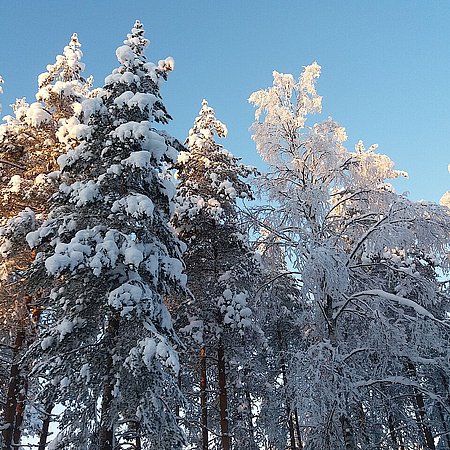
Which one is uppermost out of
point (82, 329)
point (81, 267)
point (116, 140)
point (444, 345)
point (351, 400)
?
point (116, 140)

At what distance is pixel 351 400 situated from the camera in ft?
28.8

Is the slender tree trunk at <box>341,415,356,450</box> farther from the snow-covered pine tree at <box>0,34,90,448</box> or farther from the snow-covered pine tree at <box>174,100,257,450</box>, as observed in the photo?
the snow-covered pine tree at <box>0,34,90,448</box>

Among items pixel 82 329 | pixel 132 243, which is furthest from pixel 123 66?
pixel 82 329

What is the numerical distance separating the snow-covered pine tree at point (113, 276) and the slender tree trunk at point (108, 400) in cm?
2

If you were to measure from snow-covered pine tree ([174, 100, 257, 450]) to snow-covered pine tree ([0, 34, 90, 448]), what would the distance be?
Answer: 12.4ft

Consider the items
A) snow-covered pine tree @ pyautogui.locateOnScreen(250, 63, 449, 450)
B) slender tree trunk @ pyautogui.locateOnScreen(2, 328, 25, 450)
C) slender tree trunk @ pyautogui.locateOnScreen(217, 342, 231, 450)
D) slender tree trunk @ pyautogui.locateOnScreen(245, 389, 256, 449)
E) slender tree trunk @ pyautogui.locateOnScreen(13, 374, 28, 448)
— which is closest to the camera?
snow-covered pine tree @ pyautogui.locateOnScreen(250, 63, 449, 450)

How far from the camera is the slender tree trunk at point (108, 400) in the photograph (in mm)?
8336

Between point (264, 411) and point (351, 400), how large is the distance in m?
8.09

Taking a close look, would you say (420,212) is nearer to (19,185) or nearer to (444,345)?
(444,345)

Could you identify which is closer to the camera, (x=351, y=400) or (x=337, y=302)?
(x=351, y=400)

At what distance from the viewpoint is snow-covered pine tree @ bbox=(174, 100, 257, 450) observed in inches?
506

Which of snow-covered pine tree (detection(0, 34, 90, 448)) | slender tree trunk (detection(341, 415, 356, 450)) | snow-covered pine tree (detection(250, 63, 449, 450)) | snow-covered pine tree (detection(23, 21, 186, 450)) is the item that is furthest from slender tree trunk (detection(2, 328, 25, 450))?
slender tree trunk (detection(341, 415, 356, 450))

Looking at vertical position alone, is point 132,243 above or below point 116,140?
below

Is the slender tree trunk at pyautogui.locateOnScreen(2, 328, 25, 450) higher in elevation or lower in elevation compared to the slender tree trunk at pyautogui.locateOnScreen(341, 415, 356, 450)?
higher
